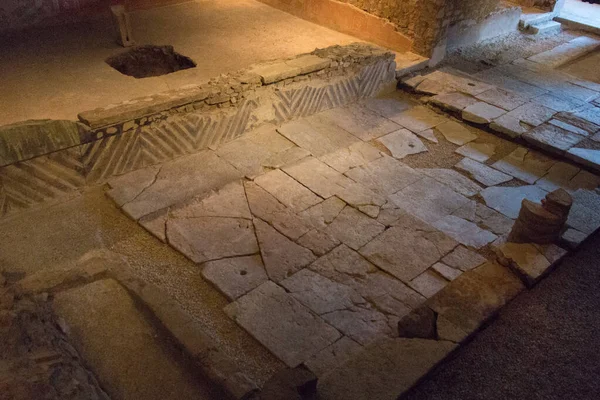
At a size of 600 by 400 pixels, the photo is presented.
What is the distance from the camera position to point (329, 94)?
5812 millimetres

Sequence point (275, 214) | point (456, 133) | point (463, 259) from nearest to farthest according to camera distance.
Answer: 1. point (463, 259)
2. point (275, 214)
3. point (456, 133)

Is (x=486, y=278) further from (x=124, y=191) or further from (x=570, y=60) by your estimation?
(x=570, y=60)

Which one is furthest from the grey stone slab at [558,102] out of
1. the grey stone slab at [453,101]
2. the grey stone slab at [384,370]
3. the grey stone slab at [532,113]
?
the grey stone slab at [384,370]

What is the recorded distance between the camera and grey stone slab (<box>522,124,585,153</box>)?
5234 millimetres

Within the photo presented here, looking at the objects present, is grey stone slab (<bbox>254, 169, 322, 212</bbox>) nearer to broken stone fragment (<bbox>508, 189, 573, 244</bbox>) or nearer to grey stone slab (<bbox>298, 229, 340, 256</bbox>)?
grey stone slab (<bbox>298, 229, 340, 256</bbox>)

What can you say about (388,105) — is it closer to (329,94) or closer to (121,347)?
(329,94)

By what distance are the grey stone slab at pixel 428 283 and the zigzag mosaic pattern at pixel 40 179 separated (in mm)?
2988

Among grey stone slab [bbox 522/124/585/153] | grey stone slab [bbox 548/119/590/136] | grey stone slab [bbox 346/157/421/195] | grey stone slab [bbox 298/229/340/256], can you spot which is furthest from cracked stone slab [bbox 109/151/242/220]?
grey stone slab [bbox 548/119/590/136]

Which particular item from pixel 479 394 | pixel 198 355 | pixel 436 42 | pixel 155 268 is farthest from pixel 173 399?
pixel 436 42

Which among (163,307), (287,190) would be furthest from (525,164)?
(163,307)

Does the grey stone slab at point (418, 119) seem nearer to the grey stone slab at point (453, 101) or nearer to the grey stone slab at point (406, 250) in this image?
the grey stone slab at point (453, 101)

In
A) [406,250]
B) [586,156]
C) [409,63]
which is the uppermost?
[409,63]

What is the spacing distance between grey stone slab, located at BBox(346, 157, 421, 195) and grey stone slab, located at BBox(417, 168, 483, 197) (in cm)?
18

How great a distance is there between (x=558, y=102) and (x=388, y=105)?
2.18 meters
